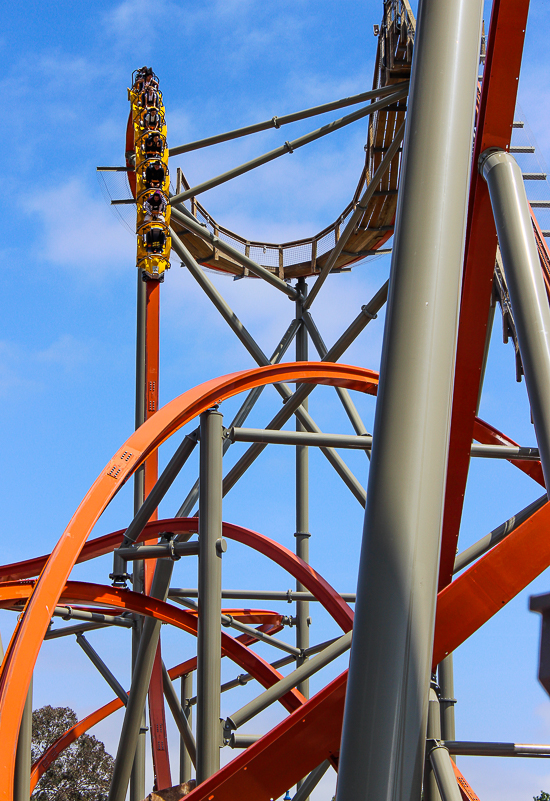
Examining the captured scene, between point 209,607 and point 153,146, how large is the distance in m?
6.26

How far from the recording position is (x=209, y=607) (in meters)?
6.30

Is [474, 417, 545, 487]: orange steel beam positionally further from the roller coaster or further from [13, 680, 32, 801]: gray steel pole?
[13, 680, 32, 801]: gray steel pole

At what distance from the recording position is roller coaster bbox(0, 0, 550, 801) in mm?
2176

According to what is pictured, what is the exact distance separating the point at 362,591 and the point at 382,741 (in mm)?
353

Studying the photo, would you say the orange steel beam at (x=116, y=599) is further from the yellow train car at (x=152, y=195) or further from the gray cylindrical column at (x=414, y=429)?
the gray cylindrical column at (x=414, y=429)

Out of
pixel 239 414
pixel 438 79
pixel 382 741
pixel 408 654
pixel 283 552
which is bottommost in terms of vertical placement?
pixel 382 741

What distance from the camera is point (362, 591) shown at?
2.19 m

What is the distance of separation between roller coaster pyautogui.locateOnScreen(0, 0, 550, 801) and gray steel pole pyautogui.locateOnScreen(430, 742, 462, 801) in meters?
0.01

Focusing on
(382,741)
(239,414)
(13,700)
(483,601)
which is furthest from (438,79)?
(239,414)

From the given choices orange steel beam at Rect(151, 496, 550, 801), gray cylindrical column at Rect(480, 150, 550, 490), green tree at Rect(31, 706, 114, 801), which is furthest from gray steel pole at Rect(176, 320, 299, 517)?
green tree at Rect(31, 706, 114, 801)

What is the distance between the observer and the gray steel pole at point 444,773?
4324 mm

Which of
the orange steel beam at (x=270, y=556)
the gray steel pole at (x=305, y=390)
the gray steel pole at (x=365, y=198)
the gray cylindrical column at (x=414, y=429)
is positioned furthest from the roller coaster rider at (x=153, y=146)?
the gray cylindrical column at (x=414, y=429)

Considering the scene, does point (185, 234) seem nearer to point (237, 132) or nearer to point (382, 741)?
point (237, 132)

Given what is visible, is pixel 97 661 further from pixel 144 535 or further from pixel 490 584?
pixel 490 584
